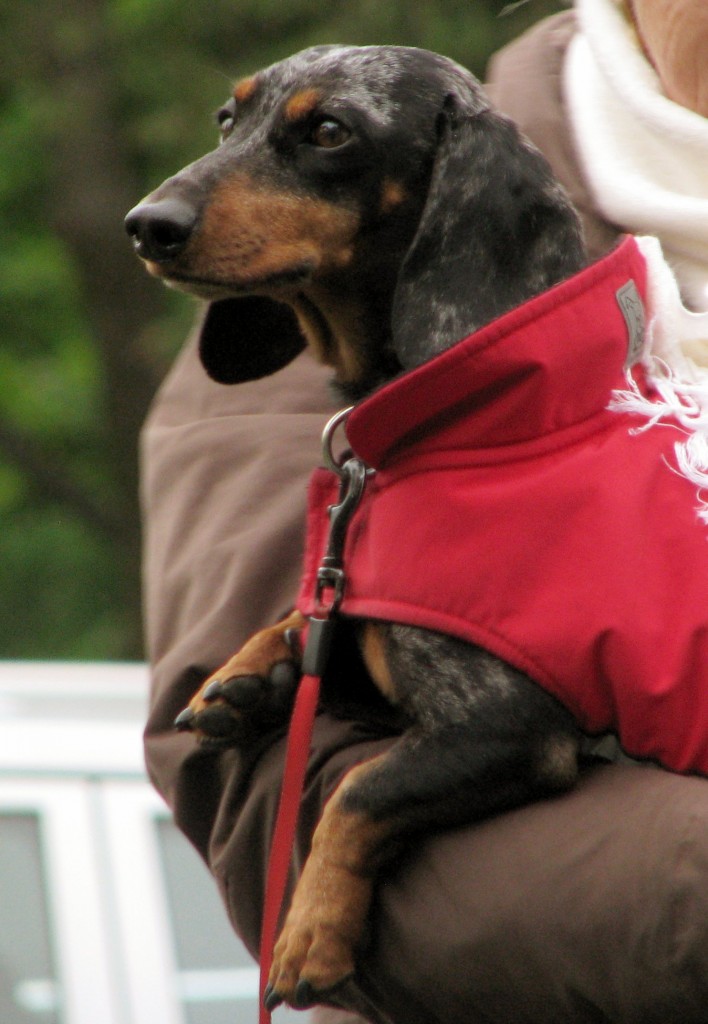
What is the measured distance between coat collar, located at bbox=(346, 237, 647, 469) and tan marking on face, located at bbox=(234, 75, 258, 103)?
0.62 m

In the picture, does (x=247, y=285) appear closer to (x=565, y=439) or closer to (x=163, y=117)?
(x=565, y=439)

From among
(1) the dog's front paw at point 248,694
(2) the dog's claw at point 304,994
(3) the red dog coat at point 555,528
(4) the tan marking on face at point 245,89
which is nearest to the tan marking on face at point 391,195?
(4) the tan marking on face at point 245,89

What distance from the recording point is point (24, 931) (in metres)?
2.12

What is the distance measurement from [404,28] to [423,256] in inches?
172

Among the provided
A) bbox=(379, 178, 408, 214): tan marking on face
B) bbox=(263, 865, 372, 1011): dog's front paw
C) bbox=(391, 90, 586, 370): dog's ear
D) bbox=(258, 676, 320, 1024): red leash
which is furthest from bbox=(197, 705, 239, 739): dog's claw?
bbox=(379, 178, 408, 214): tan marking on face

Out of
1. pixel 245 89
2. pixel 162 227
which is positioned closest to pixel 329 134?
pixel 245 89

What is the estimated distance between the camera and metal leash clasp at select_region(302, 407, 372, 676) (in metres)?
1.73

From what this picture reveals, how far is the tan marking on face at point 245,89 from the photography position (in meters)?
2.05

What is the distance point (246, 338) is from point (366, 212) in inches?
11.9

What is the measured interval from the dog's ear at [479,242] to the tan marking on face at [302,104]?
186mm

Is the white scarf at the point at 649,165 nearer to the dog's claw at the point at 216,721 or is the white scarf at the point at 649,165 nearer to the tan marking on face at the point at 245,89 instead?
the tan marking on face at the point at 245,89

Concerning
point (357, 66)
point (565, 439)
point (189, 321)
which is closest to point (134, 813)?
point (565, 439)

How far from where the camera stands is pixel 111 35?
6.62 meters

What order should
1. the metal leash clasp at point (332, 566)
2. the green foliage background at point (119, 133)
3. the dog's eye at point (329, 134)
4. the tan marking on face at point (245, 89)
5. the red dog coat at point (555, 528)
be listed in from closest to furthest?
the red dog coat at point (555, 528)
the metal leash clasp at point (332, 566)
the dog's eye at point (329, 134)
the tan marking on face at point (245, 89)
the green foliage background at point (119, 133)
